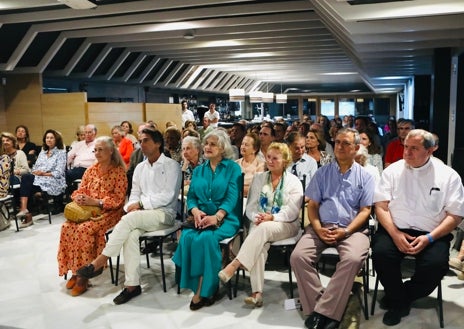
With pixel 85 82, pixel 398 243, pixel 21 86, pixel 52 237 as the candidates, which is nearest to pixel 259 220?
pixel 398 243

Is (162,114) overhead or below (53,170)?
overhead

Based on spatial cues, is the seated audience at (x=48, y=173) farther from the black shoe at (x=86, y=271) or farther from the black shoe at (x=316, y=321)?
the black shoe at (x=316, y=321)

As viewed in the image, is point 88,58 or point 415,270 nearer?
point 415,270

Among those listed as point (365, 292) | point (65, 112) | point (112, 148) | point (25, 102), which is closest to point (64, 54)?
point (25, 102)

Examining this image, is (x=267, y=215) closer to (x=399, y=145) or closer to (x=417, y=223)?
(x=417, y=223)

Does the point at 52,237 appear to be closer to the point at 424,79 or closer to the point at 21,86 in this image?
the point at 21,86

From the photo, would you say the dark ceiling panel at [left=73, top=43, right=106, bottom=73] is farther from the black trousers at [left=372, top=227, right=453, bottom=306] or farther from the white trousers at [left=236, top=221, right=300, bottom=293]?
the black trousers at [left=372, top=227, right=453, bottom=306]

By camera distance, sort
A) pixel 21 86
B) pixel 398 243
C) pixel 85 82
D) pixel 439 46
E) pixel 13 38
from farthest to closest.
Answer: pixel 85 82
pixel 21 86
pixel 13 38
pixel 439 46
pixel 398 243

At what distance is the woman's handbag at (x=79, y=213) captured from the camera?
12.1 feet

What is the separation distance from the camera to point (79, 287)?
3553mm

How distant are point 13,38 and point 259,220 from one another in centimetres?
649

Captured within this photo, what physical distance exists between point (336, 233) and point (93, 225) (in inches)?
76.8

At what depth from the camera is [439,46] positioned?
6.52 meters

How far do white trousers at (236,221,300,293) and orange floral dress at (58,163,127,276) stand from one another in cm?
125
